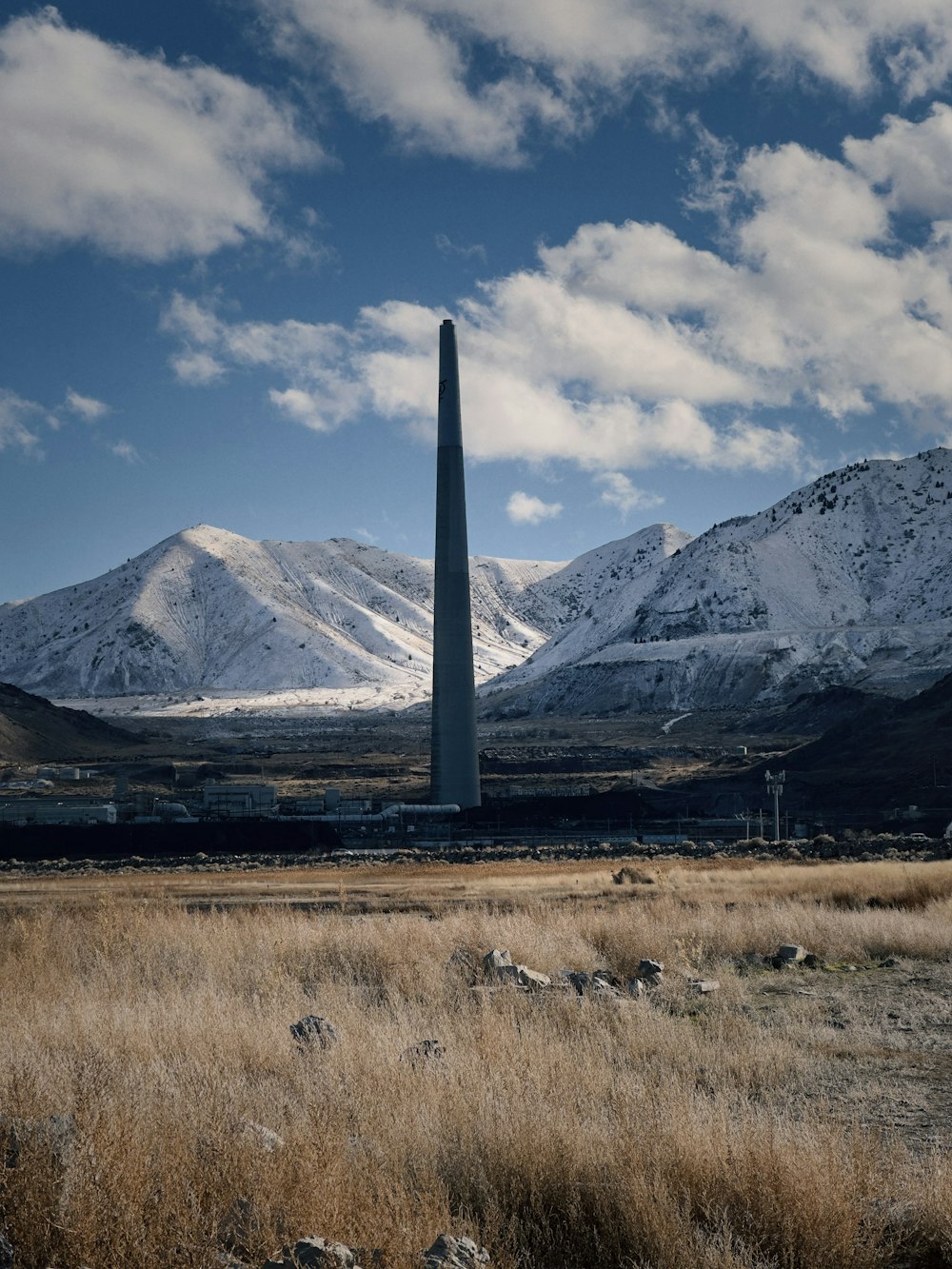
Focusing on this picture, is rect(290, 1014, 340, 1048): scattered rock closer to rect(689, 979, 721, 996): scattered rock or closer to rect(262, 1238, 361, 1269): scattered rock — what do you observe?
rect(262, 1238, 361, 1269): scattered rock

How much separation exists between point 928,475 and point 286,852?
517 feet

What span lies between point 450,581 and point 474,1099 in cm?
4397

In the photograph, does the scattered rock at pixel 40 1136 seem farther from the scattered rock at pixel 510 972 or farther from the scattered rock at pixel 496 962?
the scattered rock at pixel 496 962

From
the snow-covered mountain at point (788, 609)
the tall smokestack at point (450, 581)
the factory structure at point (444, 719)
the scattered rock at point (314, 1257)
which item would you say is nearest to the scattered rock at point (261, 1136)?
the scattered rock at point (314, 1257)

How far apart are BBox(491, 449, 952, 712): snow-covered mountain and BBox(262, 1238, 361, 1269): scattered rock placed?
402 feet

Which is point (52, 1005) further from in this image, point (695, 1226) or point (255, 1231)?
point (695, 1226)

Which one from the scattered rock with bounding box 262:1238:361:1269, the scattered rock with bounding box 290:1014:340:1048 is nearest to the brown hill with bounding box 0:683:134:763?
the scattered rock with bounding box 290:1014:340:1048

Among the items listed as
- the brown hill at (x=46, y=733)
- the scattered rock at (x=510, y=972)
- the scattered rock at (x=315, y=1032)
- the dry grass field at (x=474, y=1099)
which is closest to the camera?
the dry grass field at (x=474, y=1099)

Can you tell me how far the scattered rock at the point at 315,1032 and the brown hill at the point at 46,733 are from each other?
10824 cm

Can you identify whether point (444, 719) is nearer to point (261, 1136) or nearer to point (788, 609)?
point (261, 1136)

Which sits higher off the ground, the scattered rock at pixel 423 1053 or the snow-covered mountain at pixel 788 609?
the snow-covered mountain at pixel 788 609

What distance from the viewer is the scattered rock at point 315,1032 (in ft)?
33.4

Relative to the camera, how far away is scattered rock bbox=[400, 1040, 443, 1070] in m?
9.39

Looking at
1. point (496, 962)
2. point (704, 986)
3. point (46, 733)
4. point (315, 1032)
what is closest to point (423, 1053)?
point (315, 1032)
